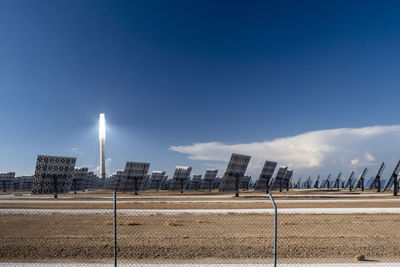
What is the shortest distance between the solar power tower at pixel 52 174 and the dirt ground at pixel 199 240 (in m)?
25.8

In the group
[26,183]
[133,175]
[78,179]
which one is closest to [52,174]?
[133,175]

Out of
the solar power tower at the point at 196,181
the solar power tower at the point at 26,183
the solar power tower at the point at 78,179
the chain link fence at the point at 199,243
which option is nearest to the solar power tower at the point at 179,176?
the solar power tower at the point at 78,179

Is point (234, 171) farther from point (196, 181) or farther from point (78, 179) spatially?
point (196, 181)

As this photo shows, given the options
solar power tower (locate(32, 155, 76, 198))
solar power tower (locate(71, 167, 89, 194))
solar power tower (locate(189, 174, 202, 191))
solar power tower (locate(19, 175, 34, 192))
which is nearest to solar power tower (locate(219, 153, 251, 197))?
solar power tower (locate(32, 155, 76, 198))

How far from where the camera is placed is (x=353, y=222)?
1631 centimetres

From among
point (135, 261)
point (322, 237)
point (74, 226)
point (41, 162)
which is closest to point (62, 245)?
point (135, 261)

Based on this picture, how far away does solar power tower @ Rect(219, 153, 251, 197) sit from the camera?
136 feet

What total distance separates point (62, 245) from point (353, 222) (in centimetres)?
1546

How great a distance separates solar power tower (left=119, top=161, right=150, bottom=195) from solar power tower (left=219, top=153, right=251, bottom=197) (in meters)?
16.8

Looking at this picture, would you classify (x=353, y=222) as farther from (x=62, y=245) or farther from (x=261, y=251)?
(x=62, y=245)

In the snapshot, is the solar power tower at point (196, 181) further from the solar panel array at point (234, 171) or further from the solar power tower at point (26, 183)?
the solar power tower at point (26, 183)

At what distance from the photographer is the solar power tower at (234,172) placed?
4131 centimetres

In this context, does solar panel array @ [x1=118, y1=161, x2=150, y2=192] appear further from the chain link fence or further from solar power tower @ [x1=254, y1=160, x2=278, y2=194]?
the chain link fence

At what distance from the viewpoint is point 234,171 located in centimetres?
4191
